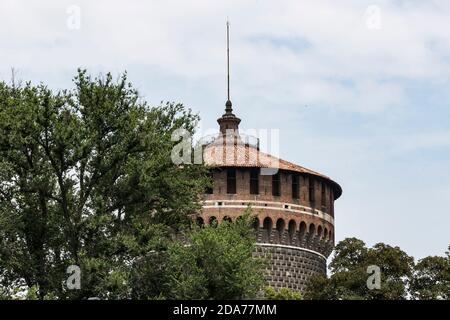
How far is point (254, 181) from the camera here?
6375 centimetres

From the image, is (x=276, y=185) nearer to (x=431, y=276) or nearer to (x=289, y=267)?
(x=289, y=267)

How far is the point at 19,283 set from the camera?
137 feet

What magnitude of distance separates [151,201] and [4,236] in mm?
5282

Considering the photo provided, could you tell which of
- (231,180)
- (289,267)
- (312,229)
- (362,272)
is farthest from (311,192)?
(362,272)

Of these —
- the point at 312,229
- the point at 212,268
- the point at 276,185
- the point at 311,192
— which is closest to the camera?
the point at 212,268

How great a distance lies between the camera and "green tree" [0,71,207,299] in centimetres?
4009

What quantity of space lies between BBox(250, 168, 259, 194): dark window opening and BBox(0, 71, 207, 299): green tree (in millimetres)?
21050

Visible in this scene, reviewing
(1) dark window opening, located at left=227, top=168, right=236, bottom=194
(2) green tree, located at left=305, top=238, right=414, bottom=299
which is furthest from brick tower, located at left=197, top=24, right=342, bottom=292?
(2) green tree, located at left=305, top=238, right=414, bottom=299

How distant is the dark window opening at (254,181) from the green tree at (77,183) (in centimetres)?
2105

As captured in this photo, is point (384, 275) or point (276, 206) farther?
point (276, 206)

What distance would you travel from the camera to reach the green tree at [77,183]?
40.1 meters

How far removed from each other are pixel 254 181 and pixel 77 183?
23361 millimetres
